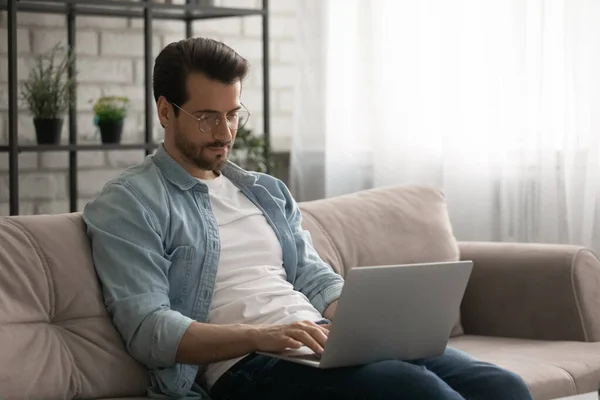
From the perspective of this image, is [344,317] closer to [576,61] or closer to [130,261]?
[130,261]

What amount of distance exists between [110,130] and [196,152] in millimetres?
1327

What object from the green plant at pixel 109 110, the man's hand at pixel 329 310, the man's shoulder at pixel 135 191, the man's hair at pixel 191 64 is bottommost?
the man's hand at pixel 329 310

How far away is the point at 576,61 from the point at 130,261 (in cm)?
183

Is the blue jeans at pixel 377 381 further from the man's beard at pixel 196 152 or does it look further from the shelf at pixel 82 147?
the shelf at pixel 82 147

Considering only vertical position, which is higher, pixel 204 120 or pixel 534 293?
pixel 204 120

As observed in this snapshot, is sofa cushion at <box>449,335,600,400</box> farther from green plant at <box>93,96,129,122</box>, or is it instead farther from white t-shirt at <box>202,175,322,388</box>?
green plant at <box>93,96,129,122</box>

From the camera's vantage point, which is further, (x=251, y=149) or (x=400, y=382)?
(x=251, y=149)

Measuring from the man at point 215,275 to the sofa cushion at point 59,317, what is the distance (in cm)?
4

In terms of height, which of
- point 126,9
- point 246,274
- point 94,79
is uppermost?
point 126,9

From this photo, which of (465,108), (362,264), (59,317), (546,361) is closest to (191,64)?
(59,317)

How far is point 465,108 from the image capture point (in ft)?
12.4

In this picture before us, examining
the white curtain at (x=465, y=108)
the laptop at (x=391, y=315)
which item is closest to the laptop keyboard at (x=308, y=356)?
the laptop at (x=391, y=315)

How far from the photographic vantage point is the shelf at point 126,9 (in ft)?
11.5

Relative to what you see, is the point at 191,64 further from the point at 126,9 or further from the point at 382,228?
the point at 126,9
